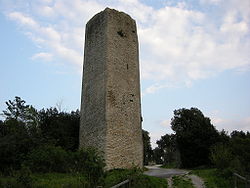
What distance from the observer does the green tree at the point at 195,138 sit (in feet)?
88.1

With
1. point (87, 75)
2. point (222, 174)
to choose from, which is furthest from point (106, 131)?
point (222, 174)

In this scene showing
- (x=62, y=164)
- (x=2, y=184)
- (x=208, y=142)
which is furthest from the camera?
(x=208, y=142)

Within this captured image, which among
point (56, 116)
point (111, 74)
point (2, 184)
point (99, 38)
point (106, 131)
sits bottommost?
point (2, 184)

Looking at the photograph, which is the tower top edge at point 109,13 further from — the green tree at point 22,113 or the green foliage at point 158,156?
the green foliage at point 158,156

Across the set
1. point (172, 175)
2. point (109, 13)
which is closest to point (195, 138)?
point (172, 175)

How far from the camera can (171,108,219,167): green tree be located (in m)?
26.9

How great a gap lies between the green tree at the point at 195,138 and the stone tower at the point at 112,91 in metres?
11.4

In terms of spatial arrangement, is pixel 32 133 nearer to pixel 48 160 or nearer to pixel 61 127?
pixel 61 127

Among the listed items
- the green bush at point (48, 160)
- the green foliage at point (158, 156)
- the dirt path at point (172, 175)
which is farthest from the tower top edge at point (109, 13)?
the green foliage at point (158, 156)

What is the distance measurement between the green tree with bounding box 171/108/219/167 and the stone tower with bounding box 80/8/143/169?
11.4 meters

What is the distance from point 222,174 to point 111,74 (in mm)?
8784

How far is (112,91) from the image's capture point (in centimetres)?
1686

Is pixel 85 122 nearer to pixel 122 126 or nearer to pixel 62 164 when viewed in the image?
pixel 122 126

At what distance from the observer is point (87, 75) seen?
62.6ft
